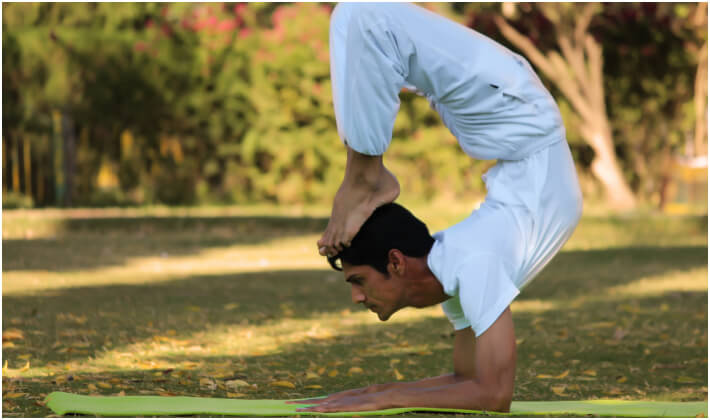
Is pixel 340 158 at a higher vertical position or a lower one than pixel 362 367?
lower

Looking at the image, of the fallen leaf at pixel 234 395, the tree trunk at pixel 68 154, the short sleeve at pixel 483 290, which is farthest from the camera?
the tree trunk at pixel 68 154

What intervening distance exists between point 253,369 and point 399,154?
1130 cm

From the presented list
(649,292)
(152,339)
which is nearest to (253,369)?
(152,339)

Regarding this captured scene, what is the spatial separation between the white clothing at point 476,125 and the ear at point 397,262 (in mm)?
94

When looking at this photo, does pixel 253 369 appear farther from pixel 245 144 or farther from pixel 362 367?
pixel 245 144

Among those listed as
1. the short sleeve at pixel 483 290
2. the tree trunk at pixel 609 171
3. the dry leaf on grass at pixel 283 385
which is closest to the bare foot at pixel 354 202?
the short sleeve at pixel 483 290

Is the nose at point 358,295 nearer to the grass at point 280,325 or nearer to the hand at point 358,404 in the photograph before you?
the hand at point 358,404

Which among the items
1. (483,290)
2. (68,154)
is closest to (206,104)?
(68,154)

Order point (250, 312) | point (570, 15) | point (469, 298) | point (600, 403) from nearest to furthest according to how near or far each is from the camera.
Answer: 1. point (469, 298)
2. point (600, 403)
3. point (250, 312)
4. point (570, 15)

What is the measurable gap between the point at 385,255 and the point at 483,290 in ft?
1.28

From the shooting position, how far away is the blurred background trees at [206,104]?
51.2 feet

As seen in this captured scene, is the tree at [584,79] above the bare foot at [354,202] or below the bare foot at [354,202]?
below

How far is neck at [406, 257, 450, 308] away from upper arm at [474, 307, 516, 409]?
27cm

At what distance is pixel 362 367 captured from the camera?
5059 millimetres
